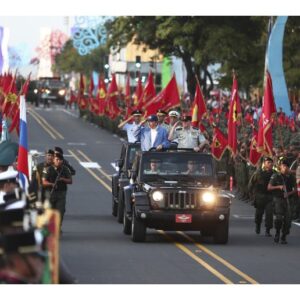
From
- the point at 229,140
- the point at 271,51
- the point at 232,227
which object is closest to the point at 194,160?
the point at 232,227

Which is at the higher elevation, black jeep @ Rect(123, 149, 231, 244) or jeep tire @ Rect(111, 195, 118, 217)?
black jeep @ Rect(123, 149, 231, 244)

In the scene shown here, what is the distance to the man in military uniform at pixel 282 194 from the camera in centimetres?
2420

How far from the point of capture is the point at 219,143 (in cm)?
3788

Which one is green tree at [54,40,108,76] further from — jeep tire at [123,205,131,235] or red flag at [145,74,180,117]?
jeep tire at [123,205,131,235]

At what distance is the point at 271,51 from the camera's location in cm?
5319

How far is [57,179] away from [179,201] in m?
2.68

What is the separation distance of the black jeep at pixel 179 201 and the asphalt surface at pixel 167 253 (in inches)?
14.3

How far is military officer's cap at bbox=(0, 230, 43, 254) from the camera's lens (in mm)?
8031

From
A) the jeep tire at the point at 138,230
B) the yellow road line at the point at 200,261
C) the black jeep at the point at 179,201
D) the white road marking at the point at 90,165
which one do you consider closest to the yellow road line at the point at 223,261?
the yellow road line at the point at 200,261

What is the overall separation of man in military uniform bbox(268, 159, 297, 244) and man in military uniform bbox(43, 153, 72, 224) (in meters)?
3.81

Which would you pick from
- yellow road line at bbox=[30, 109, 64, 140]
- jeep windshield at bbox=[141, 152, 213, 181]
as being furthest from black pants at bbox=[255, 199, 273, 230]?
yellow road line at bbox=[30, 109, 64, 140]

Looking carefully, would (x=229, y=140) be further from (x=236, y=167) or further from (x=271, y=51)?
(x=271, y=51)

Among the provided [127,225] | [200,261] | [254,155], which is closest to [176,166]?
[127,225]
